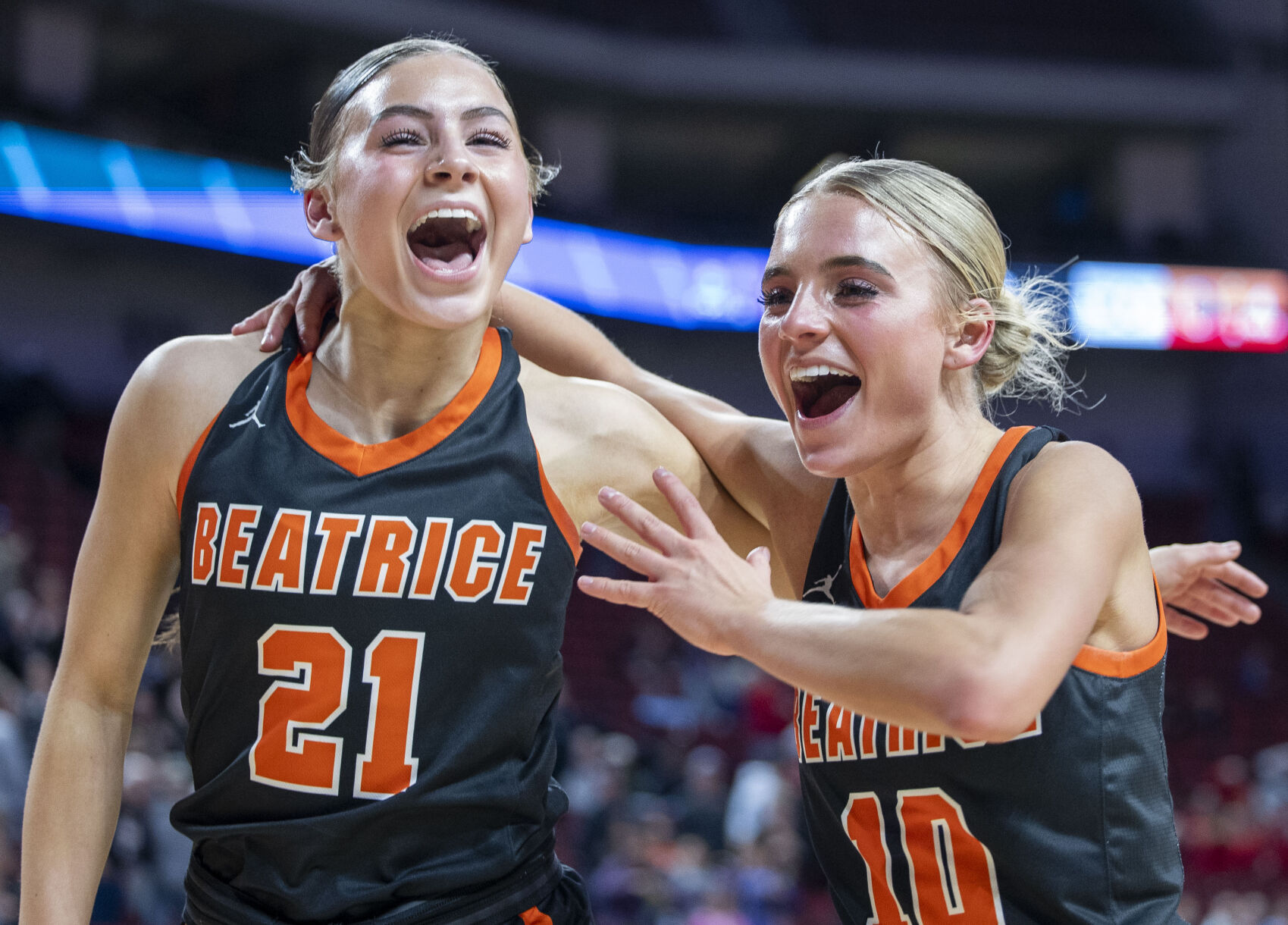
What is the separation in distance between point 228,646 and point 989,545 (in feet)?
4.21

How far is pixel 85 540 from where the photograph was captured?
220 centimetres

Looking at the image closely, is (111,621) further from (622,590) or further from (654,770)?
(654,770)

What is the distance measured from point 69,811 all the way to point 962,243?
5.96 feet

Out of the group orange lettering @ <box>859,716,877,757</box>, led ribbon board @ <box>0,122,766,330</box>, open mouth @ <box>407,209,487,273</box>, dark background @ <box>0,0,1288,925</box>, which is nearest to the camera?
orange lettering @ <box>859,716,877,757</box>

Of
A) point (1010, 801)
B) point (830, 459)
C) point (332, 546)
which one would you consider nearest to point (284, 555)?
point (332, 546)

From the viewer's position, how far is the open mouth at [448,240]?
221 centimetres

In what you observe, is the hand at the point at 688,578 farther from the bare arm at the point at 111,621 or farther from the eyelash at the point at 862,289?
the bare arm at the point at 111,621

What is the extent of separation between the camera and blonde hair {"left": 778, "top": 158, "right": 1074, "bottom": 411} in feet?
7.16

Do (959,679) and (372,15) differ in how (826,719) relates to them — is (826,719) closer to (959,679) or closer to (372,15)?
(959,679)

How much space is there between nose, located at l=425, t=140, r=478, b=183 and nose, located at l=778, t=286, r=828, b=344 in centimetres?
60

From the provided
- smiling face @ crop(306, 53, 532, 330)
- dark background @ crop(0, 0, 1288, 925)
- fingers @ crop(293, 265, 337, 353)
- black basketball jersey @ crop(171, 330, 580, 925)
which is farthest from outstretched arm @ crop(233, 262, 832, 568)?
dark background @ crop(0, 0, 1288, 925)

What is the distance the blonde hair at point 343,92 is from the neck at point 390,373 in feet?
0.90

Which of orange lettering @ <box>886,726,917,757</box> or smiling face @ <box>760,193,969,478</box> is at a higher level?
smiling face @ <box>760,193,969,478</box>

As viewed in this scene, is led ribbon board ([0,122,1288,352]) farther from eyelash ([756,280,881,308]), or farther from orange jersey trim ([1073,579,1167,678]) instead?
orange jersey trim ([1073,579,1167,678])
